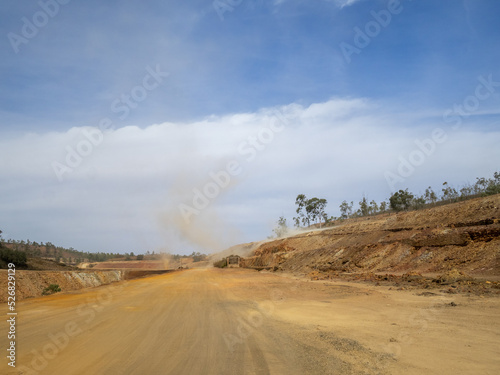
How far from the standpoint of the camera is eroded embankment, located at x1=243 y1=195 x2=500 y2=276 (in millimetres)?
18938

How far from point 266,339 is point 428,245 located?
20957 mm

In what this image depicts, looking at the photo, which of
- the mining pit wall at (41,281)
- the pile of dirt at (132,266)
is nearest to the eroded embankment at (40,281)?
the mining pit wall at (41,281)

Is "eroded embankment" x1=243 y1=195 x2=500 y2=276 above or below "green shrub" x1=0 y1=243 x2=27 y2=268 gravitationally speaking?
below

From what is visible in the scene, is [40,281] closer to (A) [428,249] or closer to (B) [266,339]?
(B) [266,339]

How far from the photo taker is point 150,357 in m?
5.83

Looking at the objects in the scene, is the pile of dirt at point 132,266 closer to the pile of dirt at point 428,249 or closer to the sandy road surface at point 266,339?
the pile of dirt at point 428,249

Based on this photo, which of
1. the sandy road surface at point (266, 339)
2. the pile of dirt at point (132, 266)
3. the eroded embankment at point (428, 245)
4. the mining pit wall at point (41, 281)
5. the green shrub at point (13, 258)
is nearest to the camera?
the sandy road surface at point (266, 339)

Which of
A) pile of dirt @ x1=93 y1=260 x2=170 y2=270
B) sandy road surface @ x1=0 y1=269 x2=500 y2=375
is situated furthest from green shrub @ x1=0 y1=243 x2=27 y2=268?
pile of dirt @ x1=93 y1=260 x2=170 y2=270

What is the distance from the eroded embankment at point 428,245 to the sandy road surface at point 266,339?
29.8 feet

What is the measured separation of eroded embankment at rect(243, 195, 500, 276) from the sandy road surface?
908cm

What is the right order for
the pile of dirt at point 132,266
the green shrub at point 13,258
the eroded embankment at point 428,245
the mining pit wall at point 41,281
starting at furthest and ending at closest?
1. the pile of dirt at point 132,266
2. the green shrub at point 13,258
3. the eroded embankment at point 428,245
4. the mining pit wall at point 41,281

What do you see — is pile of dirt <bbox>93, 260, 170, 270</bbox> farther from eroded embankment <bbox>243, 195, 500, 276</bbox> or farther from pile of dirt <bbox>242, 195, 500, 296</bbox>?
pile of dirt <bbox>242, 195, 500, 296</bbox>

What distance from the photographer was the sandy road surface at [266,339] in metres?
5.31

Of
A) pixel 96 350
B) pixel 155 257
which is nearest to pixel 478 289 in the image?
pixel 96 350
